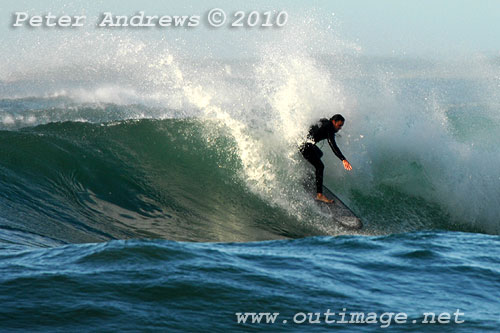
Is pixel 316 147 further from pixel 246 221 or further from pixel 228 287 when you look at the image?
pixel 228 287

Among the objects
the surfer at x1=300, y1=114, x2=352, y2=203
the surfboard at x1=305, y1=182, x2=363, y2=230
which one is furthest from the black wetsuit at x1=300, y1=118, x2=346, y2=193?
the surfboard at x1=305, y1=182, x2=363, y2=230

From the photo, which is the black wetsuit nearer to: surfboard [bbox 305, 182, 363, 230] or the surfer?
the surfer

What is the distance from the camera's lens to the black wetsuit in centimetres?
1088

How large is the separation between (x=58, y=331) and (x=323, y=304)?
2480mm

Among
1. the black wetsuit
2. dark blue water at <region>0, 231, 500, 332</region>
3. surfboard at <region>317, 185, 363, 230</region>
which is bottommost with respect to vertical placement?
dark blue water at <region>0, 231, 500, 332</region>

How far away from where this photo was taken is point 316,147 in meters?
11.1

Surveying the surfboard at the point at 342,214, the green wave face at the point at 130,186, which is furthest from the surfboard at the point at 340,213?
the green wave face at the point at 130,186

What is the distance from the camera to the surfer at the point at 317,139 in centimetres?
1077

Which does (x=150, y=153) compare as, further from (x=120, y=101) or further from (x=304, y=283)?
(x=120, y=101)

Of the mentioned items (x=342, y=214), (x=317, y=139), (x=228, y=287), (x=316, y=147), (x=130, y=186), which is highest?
(x=317, y=139)

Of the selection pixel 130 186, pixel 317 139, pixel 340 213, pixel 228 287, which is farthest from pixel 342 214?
pixel 228 287

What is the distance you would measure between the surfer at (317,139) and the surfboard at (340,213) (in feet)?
0.40

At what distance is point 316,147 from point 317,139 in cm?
16

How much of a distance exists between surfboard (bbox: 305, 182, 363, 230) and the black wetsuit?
33 cm
